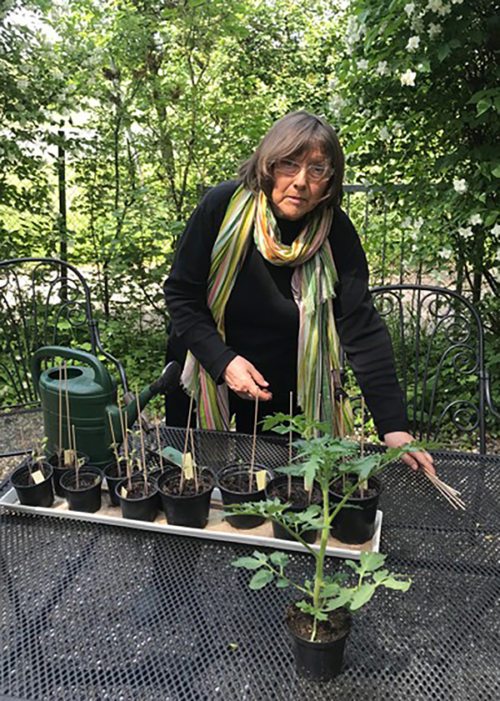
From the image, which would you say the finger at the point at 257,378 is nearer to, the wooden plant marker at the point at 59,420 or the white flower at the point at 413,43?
the wooden plant marker at the point at 59,420

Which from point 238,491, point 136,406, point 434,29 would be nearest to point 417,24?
point 434,29

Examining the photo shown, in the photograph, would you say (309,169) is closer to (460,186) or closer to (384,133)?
(460,186)

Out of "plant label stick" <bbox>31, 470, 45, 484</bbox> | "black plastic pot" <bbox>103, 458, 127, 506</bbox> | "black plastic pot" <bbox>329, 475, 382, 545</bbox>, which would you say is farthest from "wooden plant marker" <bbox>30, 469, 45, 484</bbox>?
"black plastic pot" <bbox>329, 475, 382, 545</bbox>

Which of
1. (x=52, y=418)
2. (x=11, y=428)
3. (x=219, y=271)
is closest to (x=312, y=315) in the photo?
(x=219, y=271)

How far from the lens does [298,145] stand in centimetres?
130

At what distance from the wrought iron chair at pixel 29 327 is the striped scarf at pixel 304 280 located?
426 mm

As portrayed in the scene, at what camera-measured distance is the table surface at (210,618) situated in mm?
792

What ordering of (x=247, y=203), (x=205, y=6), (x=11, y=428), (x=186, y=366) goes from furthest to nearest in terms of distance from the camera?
(x=205, y=6) → (x=11, y=428) → (x=186, y=366) → (x=247, y=203)

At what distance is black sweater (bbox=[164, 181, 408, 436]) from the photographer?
1.48 meters

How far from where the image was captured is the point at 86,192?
12.3ft

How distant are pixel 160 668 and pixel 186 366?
0.93 m

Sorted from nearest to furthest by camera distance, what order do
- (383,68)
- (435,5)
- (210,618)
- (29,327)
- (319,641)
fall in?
1. (319,641)
2. (210,618)
3. (435,5)
4. (383,68)
5. (29,327)

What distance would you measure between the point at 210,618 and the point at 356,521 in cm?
30

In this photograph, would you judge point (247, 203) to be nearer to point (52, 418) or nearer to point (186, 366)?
point (186, 366)
